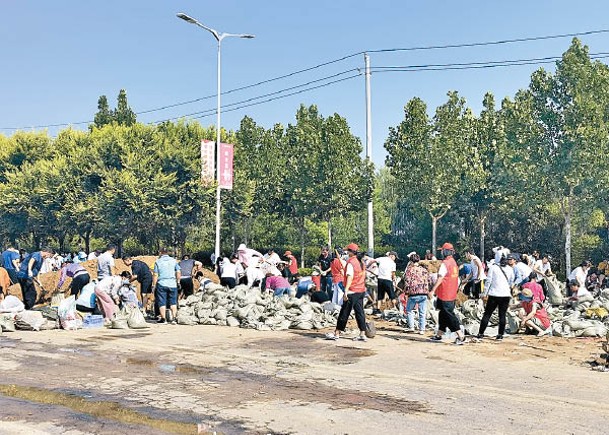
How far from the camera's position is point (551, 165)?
121 feet

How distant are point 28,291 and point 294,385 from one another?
12.2 meters

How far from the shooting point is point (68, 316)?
15164 mm

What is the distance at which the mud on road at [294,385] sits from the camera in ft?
23.1

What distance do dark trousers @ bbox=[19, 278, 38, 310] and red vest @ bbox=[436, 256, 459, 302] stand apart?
11.6 meters

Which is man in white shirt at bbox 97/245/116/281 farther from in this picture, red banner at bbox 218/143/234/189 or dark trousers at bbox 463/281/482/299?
red banner at bbox 218/143/234/189

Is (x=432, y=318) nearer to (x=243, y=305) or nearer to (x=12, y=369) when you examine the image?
(x=243, y=305)

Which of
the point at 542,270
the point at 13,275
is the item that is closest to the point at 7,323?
the point at 13,275

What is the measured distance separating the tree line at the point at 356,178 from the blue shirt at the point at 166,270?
78.9 feet

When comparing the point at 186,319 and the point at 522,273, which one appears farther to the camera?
the point at 522,273

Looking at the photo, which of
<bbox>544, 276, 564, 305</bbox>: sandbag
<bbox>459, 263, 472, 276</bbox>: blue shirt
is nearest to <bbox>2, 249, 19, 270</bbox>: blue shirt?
<bbox>459, 263, 472, 276</bbox>: blue shirt

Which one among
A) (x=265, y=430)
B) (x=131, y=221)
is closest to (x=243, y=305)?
(x=265, y=430)

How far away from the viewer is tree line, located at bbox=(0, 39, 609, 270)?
36.6 metres

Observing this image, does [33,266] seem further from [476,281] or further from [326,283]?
[476,281]

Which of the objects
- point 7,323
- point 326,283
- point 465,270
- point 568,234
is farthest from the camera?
point 568,234
